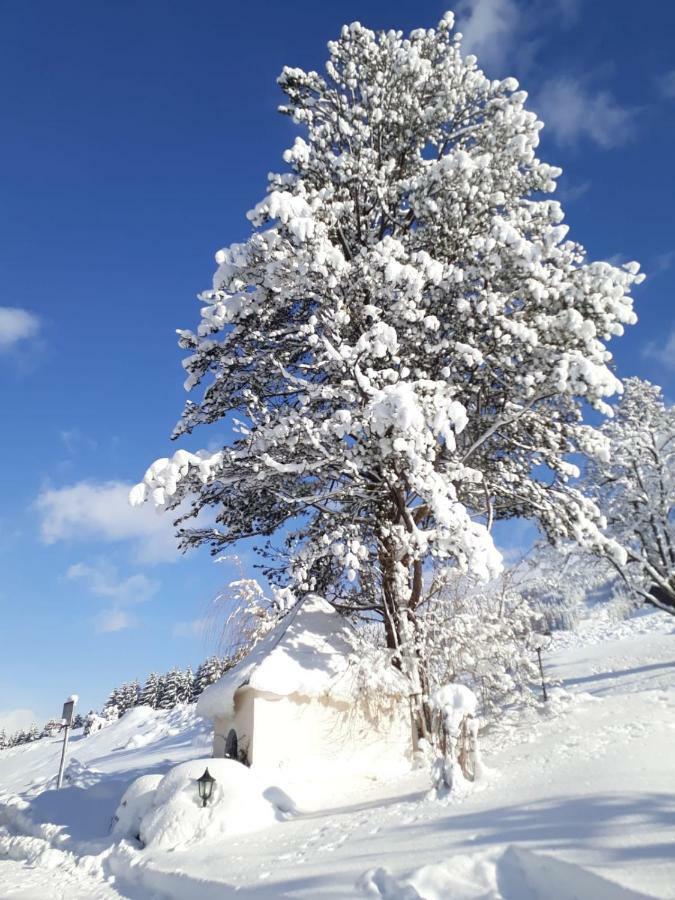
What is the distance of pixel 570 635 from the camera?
33500mm

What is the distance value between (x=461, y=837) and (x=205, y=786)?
16.4ft

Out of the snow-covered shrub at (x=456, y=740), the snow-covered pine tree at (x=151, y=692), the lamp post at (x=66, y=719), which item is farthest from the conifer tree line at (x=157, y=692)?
the snow-covered shrub at (x=456, y=740)

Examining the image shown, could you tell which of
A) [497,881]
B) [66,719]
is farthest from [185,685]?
[497,881]

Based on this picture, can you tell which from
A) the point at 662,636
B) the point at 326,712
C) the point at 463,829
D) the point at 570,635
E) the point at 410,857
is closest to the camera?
the point at 410,857

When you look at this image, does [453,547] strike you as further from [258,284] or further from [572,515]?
[258,284]

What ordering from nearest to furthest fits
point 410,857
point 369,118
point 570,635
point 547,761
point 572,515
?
1. point 410,857
2. point 547,761
3. point 572,515
4. point 369,118
5. point 570,635

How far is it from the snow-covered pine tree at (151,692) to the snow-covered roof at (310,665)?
59440 mm

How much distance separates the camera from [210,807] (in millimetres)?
8547

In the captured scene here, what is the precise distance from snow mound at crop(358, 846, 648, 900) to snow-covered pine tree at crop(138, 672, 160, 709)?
68343mm

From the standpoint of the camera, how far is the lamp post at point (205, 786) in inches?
342

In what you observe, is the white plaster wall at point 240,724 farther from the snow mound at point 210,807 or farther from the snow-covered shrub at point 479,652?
the snow-covered shrub at point 479,652

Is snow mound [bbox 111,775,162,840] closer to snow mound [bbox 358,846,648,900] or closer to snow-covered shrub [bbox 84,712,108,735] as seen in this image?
snow mound [bbox 358,846,648,900]

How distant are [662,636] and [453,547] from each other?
71.8 ft

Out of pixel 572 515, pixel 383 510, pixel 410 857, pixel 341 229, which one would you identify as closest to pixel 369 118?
pixel 341 229
